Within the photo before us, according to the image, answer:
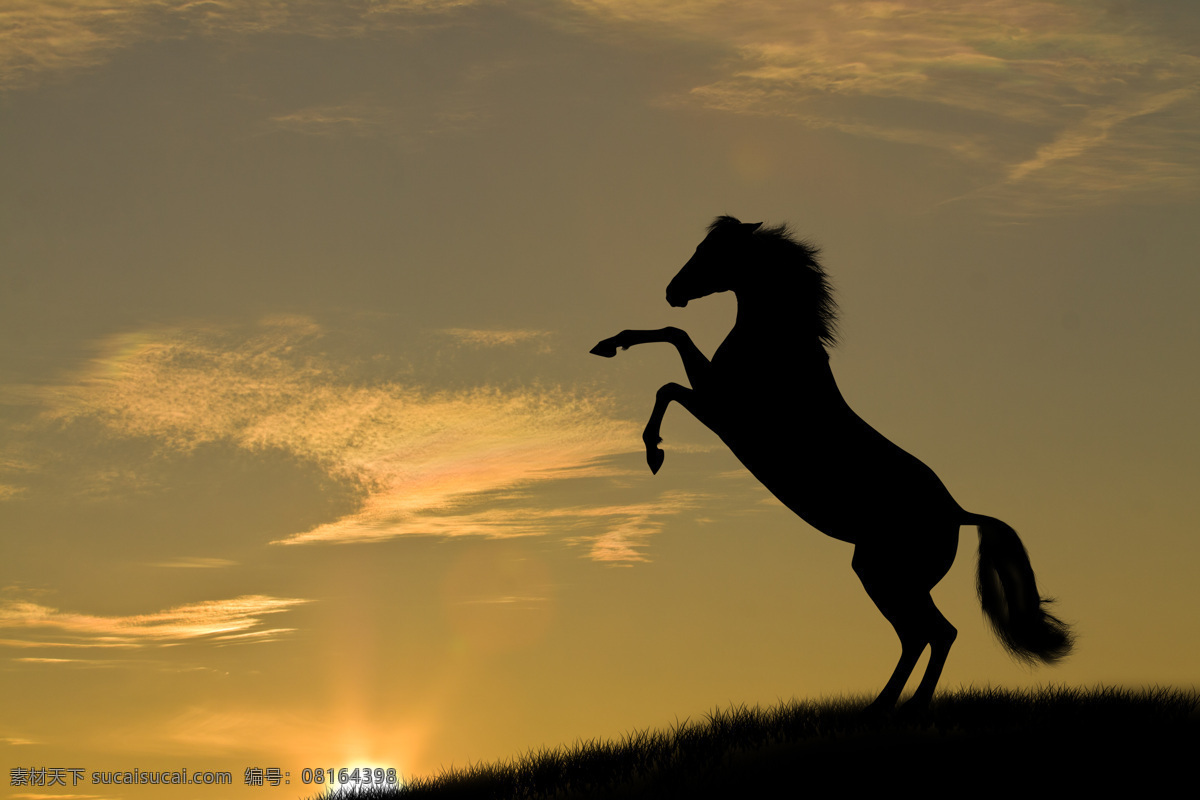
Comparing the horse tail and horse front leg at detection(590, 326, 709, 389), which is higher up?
horse front leg at detection(590, 326, 709, 389)

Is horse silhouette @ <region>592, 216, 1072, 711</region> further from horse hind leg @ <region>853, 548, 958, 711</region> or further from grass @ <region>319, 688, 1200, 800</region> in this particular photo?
grass @ <region>319, 688, 1200, 800</region>

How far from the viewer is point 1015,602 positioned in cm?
987

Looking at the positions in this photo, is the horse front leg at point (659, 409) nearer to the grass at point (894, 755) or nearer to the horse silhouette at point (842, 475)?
the horse silhouette at point (842, 475)

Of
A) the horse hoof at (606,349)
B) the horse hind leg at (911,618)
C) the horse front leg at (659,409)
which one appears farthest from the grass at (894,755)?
the horse hoof at (606,349)

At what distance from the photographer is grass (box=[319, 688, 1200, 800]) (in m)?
7.63

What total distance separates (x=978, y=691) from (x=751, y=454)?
3.67 metres

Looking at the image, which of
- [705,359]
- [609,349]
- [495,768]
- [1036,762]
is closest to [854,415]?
[705,359]

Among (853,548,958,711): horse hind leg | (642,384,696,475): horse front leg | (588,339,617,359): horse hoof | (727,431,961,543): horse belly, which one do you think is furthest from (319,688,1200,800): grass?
(588,339,617,359): horse hoof

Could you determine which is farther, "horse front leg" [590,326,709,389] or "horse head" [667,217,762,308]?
"horse head" [667,217,762,308]

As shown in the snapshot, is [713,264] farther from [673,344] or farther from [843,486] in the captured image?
[843,486]

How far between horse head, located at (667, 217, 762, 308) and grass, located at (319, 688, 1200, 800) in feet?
12.6

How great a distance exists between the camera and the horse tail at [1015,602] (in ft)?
32.3

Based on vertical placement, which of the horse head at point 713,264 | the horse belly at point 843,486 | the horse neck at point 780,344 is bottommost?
the horse belly at point 843,486

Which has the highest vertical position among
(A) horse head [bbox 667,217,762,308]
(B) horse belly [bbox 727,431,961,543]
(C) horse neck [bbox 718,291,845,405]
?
(A) horse head [bbox 667,217,762,308]
